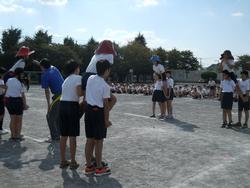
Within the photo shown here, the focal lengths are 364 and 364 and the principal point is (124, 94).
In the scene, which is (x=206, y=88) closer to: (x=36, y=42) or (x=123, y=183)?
(x=123, y=183)

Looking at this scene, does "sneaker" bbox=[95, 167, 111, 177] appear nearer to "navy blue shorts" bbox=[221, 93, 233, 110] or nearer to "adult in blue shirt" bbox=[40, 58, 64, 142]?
"adult in blue shirt" bbox=[40, 58, 64, 142]

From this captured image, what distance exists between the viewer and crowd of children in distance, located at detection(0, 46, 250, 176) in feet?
19.6

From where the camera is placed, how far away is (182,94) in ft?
87.4

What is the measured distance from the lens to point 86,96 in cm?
600

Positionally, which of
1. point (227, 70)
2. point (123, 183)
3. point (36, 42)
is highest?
point (36, 42)

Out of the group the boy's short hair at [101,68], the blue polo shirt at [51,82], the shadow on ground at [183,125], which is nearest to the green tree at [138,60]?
the shadow on ground at [183,125]

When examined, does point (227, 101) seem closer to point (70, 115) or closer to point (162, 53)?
point (70, 115)

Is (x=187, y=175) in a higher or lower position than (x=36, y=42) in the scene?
lower

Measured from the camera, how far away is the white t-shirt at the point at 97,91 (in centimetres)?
589

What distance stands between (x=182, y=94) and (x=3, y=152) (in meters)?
20.2

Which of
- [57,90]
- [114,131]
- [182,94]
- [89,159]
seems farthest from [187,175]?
[182,94]

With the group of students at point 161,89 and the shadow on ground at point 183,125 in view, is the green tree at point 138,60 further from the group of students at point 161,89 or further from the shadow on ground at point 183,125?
the shadow on ground at point 183,125

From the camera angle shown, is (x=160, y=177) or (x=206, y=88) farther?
(x=206, y=88)

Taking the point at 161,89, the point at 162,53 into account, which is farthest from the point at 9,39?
the point at 161,89
